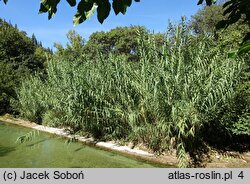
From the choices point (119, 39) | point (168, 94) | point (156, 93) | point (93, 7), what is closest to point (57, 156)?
point (156, 93)

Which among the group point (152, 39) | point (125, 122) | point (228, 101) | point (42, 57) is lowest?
point (125, 122)

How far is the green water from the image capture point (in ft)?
20.0

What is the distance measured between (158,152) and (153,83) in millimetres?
1296

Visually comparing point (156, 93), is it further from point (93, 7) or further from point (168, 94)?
point (93, 7)

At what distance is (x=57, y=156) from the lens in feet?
22.2

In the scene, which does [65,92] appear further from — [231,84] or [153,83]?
[231,84]

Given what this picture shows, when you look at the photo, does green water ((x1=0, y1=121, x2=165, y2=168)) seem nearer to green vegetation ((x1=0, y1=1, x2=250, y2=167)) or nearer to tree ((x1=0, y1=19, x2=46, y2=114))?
green vegetation ((x1=0, y1=1, x2=250, y2=167))

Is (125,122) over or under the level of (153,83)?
under

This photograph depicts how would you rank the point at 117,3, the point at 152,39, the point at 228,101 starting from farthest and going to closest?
the point at 152,39, the point at 228,101, the point at 117,3

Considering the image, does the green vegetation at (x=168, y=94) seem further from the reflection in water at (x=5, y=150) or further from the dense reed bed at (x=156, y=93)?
the reflection in water at (x=5, y=150)

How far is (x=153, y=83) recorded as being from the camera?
6336 millimetres

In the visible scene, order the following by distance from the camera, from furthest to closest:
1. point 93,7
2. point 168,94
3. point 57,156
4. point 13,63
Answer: point 13,63, point 57,156, point 168,94, point 93,7

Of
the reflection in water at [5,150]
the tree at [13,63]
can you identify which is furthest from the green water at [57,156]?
the tree at [13,63]

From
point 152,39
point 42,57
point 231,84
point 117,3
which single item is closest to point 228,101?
point 231,84
